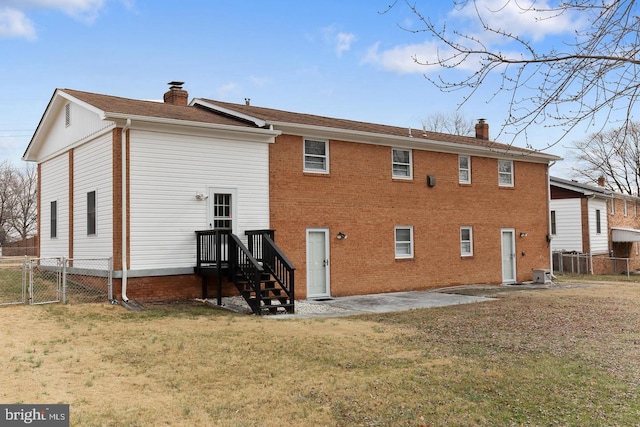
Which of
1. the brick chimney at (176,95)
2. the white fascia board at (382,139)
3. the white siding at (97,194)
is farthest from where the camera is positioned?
the brick chimney at (176,95)

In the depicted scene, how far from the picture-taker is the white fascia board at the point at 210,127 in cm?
1348

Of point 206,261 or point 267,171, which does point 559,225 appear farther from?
point 206,261

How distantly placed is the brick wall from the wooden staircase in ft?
6.41

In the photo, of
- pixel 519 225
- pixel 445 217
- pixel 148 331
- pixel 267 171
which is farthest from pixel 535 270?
pixel 148 331

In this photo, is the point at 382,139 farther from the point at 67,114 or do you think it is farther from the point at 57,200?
the point at 57,200

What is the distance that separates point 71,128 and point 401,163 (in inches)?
421

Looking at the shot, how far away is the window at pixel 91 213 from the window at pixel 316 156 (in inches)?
239

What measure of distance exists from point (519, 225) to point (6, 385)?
20612 millimetres

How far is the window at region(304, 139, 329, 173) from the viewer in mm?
17109

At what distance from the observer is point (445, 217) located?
67.6 feet

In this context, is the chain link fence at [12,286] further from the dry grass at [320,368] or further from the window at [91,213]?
the window at [91,213]

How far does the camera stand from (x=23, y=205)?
5762 centimetres

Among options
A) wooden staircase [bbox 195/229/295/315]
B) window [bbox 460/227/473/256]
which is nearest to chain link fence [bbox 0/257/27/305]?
wooden staircase [bbox 195/229/295/315]

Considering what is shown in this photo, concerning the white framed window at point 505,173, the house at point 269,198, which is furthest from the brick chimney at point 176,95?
the white framed window at point 505,173
